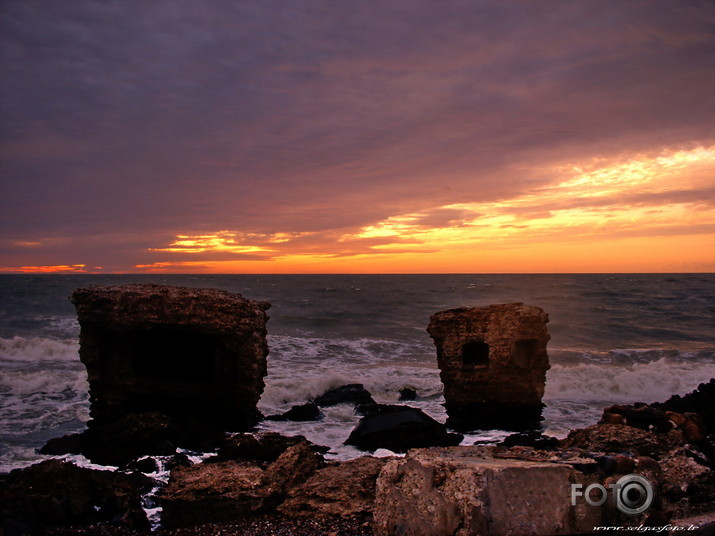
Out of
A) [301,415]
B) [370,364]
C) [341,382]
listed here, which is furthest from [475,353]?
[370,364]

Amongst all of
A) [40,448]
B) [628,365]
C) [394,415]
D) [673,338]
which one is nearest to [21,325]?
[40,448]

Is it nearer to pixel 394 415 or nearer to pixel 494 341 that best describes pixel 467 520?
pixel 394 415

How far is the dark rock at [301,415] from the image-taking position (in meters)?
12.9

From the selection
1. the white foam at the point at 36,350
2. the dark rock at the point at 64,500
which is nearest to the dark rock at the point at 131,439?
the dark rock at the point at 64,500

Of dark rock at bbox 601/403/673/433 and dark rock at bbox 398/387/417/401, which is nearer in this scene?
dark rock at bbox 601/403/673/433

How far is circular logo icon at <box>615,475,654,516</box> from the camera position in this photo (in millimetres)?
4438

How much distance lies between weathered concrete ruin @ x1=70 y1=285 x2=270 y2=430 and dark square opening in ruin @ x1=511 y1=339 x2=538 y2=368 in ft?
20.1

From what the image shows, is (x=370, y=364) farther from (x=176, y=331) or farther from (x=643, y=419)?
(x=643, y=419)

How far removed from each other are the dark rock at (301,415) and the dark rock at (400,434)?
108 inches

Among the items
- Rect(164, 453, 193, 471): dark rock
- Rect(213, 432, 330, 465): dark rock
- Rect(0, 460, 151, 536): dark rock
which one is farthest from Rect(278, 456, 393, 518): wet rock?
Rect(164, 453, 193, 471): dark rock

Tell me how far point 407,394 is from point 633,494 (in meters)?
12.1

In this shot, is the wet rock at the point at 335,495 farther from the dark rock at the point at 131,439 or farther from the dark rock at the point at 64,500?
the dark rock at the point at 131,439

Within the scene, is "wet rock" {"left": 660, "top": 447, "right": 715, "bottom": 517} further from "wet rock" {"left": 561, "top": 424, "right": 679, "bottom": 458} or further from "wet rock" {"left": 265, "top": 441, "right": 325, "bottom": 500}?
"wet rock" {"left": 265, "top": 441, "right": 325, "bottom": 500}

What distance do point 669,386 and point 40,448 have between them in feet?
63.1
